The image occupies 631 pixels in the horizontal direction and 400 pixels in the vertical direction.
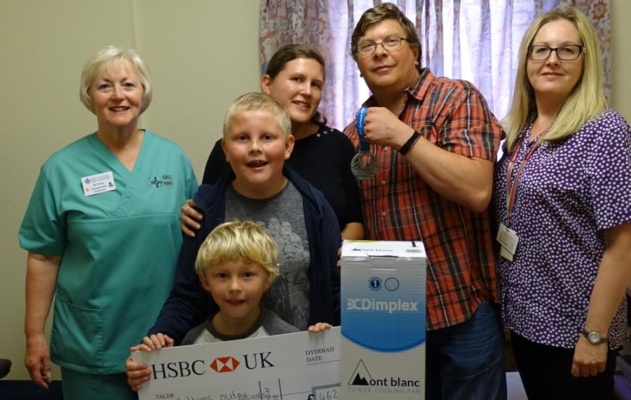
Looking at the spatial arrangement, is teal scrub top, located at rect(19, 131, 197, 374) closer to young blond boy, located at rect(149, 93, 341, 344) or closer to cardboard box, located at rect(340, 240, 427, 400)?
young blond boy, located at rect(149, 93, 341, 344)

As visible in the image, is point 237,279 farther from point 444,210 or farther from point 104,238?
point 444,210

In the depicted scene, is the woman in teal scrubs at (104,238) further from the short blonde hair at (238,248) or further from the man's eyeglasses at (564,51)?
the man's eyeglasses at (564,51)

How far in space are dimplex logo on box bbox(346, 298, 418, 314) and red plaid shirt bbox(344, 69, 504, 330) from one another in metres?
0.42

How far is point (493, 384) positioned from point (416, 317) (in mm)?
596

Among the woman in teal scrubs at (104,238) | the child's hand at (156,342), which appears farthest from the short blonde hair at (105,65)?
the child's hand at (156,342)

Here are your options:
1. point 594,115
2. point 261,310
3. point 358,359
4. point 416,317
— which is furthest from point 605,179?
point 261,310

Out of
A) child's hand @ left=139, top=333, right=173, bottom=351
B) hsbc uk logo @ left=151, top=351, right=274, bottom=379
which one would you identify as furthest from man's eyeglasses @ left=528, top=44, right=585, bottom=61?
child's hand @ left=139, top=333, right=173, bottom=351

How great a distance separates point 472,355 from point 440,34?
1680mm

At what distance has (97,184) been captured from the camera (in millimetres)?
1518

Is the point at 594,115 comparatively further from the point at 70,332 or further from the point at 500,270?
the point at 70,332

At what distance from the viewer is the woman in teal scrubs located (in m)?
1.51

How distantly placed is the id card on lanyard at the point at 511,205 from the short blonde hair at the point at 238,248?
25.1 inches

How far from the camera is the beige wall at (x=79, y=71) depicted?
2389 mm

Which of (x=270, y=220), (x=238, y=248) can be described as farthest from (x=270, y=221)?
(x=238, y=248)
